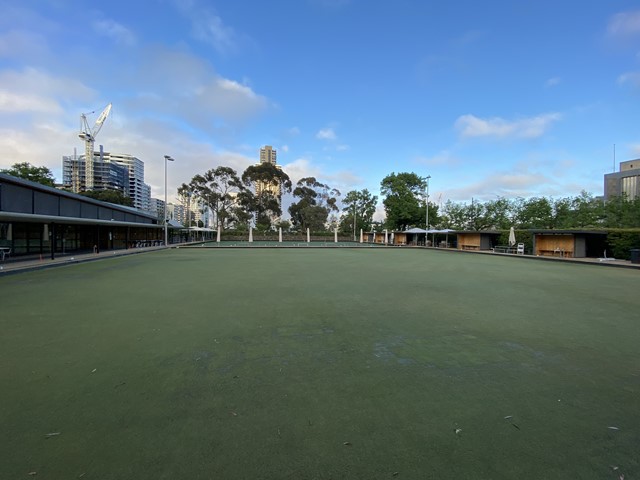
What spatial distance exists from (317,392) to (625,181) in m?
90.2

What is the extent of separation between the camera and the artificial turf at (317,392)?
84.8 inches

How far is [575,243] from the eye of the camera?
19.9 meters

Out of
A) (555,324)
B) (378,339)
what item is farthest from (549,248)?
(378,339)

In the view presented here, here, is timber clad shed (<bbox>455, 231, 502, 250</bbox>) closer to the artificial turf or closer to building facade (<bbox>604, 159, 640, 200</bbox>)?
the artificial turf

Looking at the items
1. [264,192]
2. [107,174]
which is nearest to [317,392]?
[264,192]

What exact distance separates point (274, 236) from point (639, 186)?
7160 cm

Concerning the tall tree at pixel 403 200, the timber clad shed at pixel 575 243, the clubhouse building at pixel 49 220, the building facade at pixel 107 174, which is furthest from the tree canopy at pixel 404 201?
the building facade at pixel 107 174

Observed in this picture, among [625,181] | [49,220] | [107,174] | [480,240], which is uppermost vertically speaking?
[107,174]

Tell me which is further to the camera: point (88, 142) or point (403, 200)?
point (88, 142)

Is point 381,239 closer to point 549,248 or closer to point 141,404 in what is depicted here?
point 549,248

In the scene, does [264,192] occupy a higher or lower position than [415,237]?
higher

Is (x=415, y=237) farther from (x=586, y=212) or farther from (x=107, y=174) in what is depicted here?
(x=107, y=174)

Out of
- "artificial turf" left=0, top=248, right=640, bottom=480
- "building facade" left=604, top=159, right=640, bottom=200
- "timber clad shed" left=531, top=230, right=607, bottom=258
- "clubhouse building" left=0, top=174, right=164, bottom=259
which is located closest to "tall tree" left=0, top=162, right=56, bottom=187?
"clubhouse building" left=0, top=174, right=164, bottom=259

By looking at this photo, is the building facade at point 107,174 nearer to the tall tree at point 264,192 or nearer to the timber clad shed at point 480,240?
the tall tree at point 264,192
